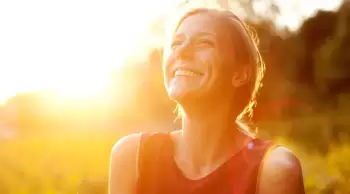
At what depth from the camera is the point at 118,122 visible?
3131mm

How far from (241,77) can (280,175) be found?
26 cm

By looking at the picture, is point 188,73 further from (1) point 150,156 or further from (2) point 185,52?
(1) point 150,156

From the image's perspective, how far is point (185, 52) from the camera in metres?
1.46

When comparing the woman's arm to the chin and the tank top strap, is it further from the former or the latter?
the chin

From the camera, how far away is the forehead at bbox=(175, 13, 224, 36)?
1465 millimetres

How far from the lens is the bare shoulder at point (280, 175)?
139cm

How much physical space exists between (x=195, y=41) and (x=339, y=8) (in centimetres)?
411

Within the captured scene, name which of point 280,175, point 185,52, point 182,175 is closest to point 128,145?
point 182,175

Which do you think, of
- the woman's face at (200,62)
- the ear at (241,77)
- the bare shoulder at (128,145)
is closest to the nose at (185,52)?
the woman's face at (200,62)

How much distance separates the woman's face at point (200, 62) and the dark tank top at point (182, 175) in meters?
0.14

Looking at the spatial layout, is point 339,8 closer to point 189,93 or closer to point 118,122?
point 118,122

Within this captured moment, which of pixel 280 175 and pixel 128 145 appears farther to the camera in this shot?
pixel 128 145

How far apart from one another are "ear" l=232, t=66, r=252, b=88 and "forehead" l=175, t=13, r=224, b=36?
11 cm

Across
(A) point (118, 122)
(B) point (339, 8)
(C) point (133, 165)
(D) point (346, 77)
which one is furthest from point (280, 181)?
(B) point (339, 8)
